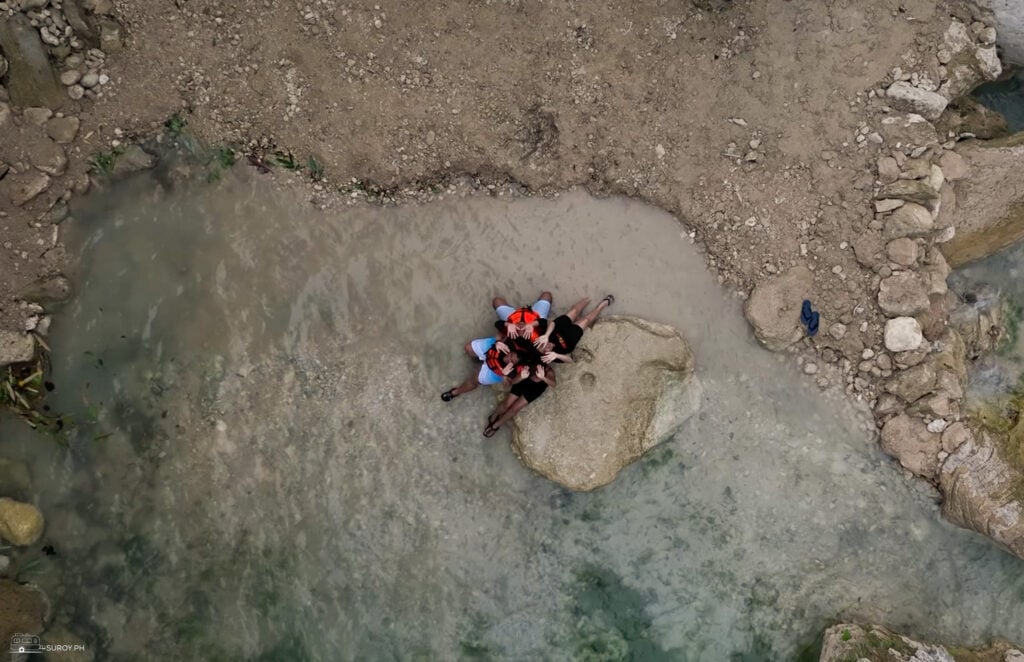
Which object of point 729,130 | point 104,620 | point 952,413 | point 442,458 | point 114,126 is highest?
point 729,130

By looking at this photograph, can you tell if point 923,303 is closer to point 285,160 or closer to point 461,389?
point 461,389

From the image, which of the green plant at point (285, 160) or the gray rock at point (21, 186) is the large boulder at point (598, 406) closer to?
the green plant at point (285, 160)

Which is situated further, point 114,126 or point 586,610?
point 586,610

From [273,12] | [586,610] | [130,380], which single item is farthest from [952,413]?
[130,380]

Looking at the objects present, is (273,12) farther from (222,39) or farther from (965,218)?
(965,218)

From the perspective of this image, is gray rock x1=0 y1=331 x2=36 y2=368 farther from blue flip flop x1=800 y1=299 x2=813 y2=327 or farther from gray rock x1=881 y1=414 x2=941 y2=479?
gray rock x1=881 y1=414 x2=941 y2=479

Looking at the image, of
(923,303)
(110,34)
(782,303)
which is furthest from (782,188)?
(110,34)
